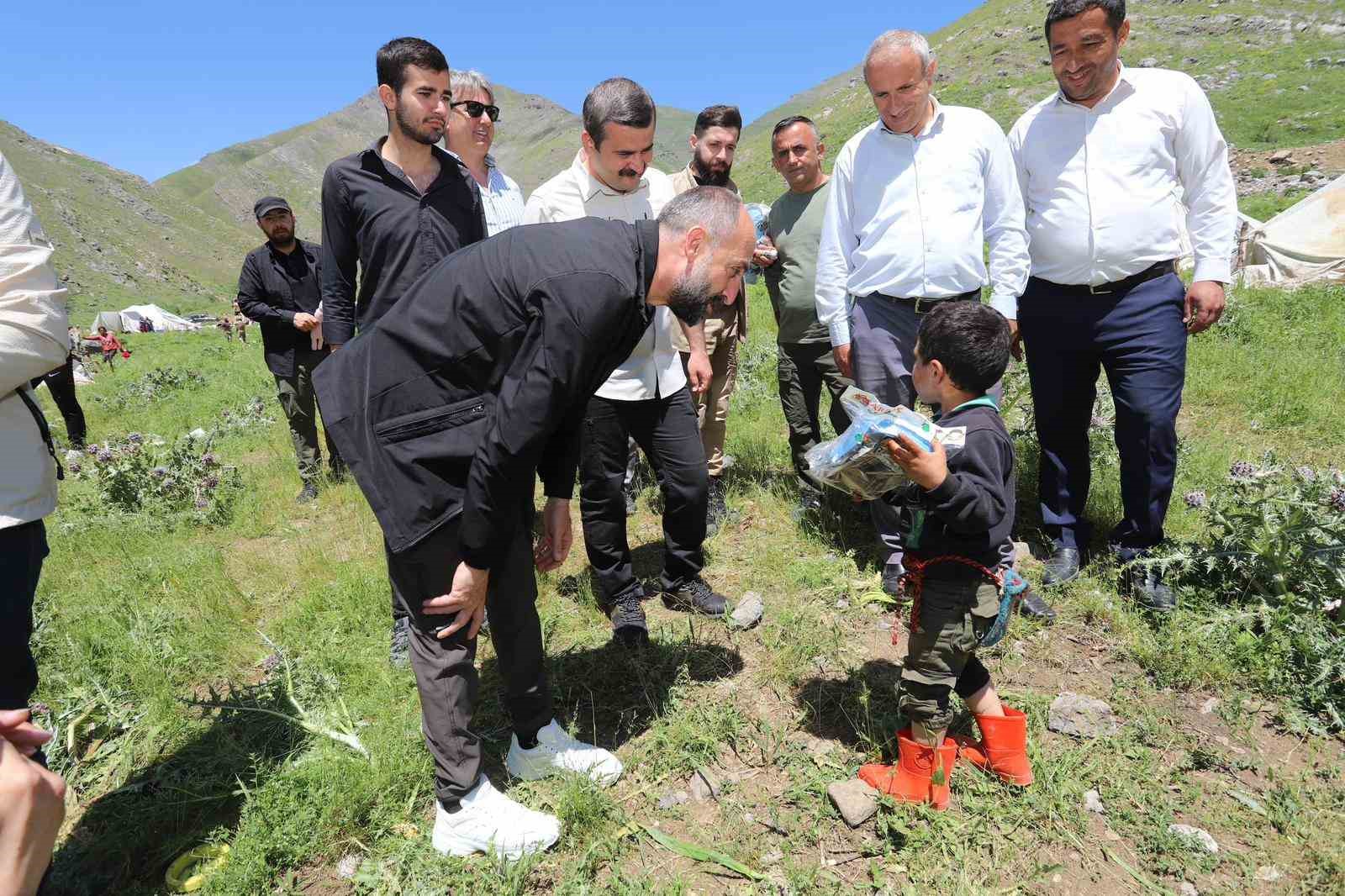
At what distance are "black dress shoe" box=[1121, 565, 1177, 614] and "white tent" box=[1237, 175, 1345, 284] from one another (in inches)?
413

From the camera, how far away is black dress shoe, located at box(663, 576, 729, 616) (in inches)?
142

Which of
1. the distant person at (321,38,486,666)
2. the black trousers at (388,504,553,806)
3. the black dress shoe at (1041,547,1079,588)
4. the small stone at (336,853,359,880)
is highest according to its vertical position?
the distant person at (321,38,486,666)

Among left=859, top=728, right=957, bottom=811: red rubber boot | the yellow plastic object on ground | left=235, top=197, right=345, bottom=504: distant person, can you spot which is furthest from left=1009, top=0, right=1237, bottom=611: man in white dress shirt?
left=235, top=197, right=345, bottom=504: distant person

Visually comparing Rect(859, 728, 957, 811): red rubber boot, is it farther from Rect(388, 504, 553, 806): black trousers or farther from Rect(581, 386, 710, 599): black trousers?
Rect(581, 386, 710, 599): black trousers

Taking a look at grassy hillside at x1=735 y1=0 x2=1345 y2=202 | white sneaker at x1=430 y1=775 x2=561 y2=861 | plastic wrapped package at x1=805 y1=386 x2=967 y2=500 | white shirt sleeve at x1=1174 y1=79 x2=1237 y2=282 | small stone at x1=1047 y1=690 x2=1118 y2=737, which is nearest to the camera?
plastic wrapped package at x1=805 y1=386 x2=967 y2=500

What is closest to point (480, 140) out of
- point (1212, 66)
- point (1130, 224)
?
point (1130, 224)

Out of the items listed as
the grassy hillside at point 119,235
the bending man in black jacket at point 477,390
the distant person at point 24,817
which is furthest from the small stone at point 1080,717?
the grassy hillside at point 119,235

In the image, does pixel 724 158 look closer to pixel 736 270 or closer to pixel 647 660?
pixel 736 270

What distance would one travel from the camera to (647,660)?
10.7 ft

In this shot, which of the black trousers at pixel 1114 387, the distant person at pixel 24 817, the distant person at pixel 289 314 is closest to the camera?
the distant person at pixel 24 817

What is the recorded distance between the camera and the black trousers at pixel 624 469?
3.33 metres

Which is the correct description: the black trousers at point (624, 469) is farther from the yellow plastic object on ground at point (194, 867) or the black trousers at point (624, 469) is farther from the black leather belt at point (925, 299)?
the yellow plastic object on ground at point (194, 867)

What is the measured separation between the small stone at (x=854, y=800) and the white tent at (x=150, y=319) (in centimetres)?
4329

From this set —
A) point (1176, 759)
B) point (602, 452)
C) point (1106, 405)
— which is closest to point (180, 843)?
point (602, 452)
